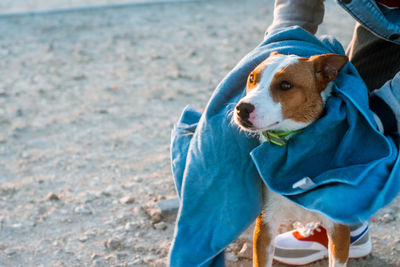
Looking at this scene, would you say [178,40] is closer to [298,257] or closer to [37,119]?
[37,119]

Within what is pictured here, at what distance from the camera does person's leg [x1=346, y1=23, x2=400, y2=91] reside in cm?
254

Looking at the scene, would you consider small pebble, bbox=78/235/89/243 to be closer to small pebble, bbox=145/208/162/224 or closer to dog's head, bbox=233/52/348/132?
small pebble, bbox=145/208/162/224

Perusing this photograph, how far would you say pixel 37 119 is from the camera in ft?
15.2

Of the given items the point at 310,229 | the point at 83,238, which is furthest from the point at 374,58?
the point at 83,238

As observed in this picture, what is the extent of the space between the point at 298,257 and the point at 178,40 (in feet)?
15.6

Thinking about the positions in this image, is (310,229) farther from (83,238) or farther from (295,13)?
(83,238)

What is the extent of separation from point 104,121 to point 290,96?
286 cm

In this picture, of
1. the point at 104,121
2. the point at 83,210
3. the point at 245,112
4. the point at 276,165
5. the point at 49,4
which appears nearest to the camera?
the point at 245,112

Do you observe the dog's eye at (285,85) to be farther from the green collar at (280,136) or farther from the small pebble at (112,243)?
the small pebble at (112,243)

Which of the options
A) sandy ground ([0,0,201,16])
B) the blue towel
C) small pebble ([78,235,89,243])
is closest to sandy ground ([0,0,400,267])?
small pebble ([78,235,89,243])

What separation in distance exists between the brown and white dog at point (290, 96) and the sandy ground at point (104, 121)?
106 cm

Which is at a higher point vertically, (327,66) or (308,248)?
(327,66)

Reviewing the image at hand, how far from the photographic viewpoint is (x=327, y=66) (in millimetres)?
2016

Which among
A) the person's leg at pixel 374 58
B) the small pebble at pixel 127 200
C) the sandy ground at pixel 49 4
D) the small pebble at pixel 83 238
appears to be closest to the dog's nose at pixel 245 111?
the person's leg at pixel 374 58
